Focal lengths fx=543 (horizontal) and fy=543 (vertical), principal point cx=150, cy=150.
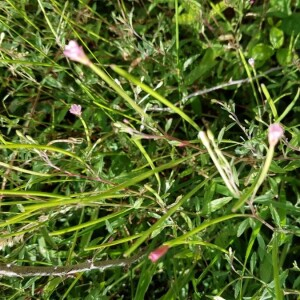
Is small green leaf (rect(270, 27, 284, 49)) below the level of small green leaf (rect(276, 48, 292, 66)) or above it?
above

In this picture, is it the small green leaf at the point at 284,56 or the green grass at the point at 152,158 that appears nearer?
the green grass at the point at 152,158

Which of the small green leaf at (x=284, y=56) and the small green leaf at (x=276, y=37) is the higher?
the small green leaf at (x=276, y=37)

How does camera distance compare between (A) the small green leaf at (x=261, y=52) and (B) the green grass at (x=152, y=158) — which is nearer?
(B) the green grass at (x=152, y=158)

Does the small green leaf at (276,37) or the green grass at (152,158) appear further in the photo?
the small green leaf at (276,37)

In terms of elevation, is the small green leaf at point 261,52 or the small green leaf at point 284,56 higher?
the small green leaf at point 261,52

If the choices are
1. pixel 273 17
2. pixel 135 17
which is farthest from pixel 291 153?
pixel 135 17

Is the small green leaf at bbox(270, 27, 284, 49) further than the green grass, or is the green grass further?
the small green leaf at bbox(270, 27, 284, 49)
